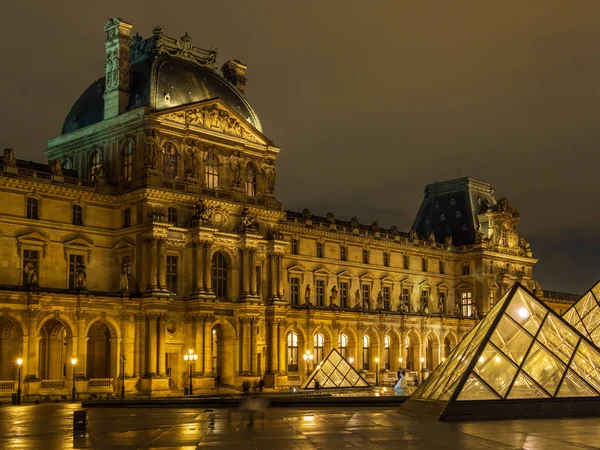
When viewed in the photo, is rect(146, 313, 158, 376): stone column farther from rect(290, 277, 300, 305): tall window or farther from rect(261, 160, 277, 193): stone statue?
rect(290, 277, 300, 305): tall window

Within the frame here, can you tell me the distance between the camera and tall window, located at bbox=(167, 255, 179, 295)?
6606cm

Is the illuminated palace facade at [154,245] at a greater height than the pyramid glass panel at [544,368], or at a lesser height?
greater

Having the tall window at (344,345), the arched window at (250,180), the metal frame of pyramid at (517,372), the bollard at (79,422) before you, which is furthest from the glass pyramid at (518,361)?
the tall window at (344,345)

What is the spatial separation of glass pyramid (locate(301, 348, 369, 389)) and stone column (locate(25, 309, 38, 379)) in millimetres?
19721

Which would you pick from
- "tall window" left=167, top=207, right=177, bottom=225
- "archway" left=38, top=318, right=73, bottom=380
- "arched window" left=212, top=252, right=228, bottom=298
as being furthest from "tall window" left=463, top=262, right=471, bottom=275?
"archway" left=38, top=318, right=73, bottom=380

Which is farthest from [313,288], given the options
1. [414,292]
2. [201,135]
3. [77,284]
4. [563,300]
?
[563,300]

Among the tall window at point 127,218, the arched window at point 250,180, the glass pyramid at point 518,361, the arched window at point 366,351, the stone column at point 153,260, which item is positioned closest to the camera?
the glass pyramid at point 518,361

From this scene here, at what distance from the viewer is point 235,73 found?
7869 cm

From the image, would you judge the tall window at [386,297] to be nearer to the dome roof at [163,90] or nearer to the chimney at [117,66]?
the dome roof at [163,90]

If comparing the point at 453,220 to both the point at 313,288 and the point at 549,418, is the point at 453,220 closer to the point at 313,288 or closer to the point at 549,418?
the point at 313,288

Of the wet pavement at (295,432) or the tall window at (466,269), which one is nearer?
the wet pavement at (295,432)

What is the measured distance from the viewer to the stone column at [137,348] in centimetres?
6278

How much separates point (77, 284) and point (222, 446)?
37.7 meters

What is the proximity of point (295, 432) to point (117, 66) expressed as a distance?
44810mm
